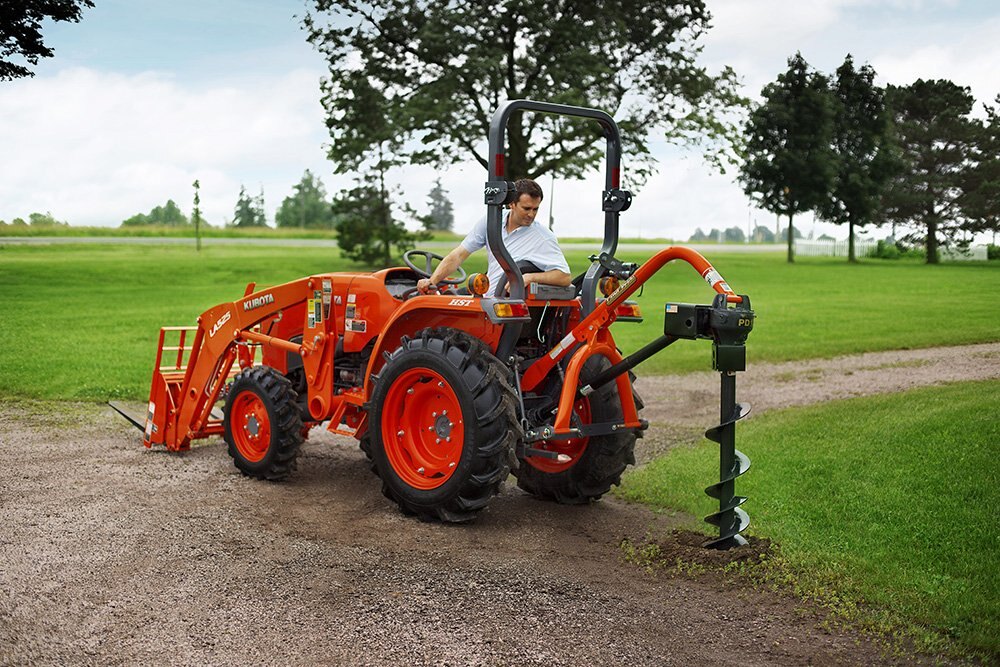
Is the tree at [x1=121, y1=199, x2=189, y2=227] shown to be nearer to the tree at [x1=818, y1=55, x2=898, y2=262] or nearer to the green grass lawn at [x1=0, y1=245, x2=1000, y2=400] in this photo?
the green grass lawn at [x1=0, y1=245, x2=1000, y2=400]

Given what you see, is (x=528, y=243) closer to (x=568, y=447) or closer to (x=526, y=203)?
(x=526, y=203)

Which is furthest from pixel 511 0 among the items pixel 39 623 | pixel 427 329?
pixel 39 623

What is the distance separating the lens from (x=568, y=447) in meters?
6.06

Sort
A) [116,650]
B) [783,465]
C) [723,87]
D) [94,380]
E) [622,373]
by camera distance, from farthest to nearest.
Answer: [723,87], [94,380], [783,465], [622,373], [116,650]

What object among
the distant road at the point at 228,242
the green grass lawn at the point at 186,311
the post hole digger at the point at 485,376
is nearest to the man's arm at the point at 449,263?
the post hole digger at the point at 485,376

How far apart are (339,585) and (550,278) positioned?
204cm

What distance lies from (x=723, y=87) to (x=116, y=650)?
2322cm

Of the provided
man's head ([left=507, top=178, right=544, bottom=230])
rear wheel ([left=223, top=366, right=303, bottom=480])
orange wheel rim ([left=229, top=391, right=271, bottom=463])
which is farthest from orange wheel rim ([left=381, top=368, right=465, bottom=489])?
orange wheel rim ([left=229, top=391, right=271, bottom=463])

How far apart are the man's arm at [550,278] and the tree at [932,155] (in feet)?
35.7

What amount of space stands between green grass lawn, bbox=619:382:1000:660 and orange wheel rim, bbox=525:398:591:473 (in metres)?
0.61

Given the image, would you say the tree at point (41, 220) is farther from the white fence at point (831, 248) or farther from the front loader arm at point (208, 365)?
the white fence at point (831, 248)

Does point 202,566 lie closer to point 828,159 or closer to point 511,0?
point 511,0

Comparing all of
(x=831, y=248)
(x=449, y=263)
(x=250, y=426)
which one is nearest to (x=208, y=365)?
(x=250, y=426)

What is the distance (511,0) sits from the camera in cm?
2150
